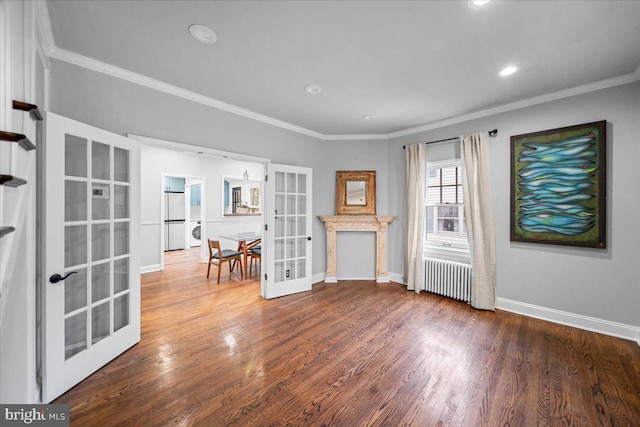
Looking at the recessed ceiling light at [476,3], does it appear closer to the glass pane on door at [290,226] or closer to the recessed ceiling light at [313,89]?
the recessed ceiling light at [313,89]

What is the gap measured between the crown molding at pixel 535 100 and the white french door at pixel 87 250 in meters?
4.04

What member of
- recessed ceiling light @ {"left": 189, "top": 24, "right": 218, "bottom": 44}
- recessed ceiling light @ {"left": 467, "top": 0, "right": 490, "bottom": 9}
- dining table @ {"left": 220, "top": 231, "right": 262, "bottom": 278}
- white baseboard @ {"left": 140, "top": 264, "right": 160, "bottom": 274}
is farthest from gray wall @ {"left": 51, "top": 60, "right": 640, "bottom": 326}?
white baseboard @ {"left": 140, "top": 264, "right": 160, "bottom": 274}

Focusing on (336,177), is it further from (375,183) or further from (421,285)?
(421,285)

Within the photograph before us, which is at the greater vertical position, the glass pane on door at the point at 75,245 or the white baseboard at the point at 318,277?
the glass pane on door at the point at 75,245

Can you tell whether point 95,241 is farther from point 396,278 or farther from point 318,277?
point 396,278

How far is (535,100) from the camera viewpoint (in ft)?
9.85

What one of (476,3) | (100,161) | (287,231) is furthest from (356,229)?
(100,161)

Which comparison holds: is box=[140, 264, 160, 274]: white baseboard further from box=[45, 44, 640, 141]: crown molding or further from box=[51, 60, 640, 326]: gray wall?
box=[45, 44, 640, 141]: crown molding

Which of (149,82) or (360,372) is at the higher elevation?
(149,82)

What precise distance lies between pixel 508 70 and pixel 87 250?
4198 millimetres

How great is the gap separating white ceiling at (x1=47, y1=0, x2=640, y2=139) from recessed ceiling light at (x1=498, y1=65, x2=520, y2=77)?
0.15 ft

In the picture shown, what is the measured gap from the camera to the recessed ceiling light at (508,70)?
236 centimetres

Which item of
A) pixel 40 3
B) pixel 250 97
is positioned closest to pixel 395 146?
pixel 250 97

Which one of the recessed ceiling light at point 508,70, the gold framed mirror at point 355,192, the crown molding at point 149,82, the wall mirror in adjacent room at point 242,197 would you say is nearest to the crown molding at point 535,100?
the recessed ceiling light at point 508,70
